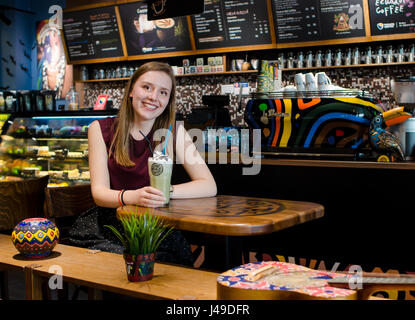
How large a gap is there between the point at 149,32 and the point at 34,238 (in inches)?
173

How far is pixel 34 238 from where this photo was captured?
1.73 meters

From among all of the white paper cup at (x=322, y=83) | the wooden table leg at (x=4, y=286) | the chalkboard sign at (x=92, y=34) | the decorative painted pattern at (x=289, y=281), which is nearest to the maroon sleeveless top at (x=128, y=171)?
the wooden table leg at (x=4, y=286)

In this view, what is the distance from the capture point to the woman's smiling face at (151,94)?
216cm

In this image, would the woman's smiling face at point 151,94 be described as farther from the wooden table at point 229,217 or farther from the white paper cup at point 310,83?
the white paper cup at point 310,83

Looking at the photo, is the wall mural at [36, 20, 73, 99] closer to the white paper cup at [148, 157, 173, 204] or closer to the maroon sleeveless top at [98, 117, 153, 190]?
the maroon sleeveless top at [98, 117, 153, 190]

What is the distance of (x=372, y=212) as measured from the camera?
252 centimetres

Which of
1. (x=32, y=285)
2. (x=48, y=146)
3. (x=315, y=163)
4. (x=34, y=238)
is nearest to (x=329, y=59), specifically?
(x=315, y=163)

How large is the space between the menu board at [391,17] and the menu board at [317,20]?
0.11 m

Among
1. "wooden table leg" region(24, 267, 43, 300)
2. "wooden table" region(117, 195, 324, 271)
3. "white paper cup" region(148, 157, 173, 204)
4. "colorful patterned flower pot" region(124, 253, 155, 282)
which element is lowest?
"wooden table leg" region(24, 267, 43, 300)

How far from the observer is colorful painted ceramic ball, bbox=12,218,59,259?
67.9 inches

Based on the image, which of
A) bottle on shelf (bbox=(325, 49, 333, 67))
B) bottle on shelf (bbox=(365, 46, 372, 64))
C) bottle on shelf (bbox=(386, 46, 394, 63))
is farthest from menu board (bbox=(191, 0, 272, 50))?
bottle on shelf (bbox=(386, 46, 394, 63))

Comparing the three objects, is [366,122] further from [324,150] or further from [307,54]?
[307,54]

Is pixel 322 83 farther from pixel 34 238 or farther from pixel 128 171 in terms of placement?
pixel 34 238

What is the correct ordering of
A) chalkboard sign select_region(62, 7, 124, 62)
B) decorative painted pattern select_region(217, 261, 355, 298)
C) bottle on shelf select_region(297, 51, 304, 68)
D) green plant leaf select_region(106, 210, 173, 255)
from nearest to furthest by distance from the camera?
1. decorative painted pattern select_region(217, 261, 355, 298)
2. green plant leaf select_region(106, 210, 173, 255)
3. bottle on shelf select_region(297, 51, 304, 68)
4. chalkboard sign select_region(62, 7, 124, 62)
